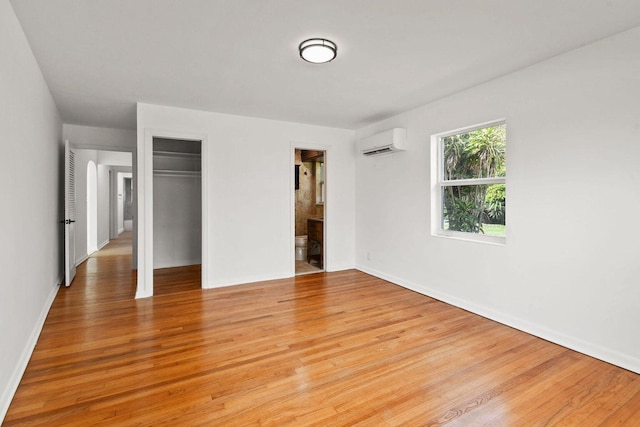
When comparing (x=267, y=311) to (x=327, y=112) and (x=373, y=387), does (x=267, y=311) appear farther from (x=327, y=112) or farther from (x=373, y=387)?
(x=327, y=112)

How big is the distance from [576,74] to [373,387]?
9.43 ft

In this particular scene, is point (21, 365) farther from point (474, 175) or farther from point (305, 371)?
point (474, 175)

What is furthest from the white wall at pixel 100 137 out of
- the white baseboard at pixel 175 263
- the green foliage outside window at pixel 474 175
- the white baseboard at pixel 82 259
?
the green foliage outside window at pixel 474 175

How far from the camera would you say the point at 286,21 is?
215cm

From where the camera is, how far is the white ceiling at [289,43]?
2020mm

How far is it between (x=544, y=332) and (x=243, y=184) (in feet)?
12.5

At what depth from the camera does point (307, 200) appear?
684 cm

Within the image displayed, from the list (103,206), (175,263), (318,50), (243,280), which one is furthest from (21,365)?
(103,206)

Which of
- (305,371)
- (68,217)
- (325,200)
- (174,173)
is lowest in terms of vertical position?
(305,371)

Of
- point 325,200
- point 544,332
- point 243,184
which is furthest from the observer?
point 325,200

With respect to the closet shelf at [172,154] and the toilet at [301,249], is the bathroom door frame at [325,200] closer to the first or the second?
the toilet at [301,249]

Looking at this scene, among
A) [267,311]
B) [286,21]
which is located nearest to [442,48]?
[286,21]

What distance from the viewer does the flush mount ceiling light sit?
243cm

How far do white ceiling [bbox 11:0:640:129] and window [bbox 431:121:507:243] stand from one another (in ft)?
1.97
